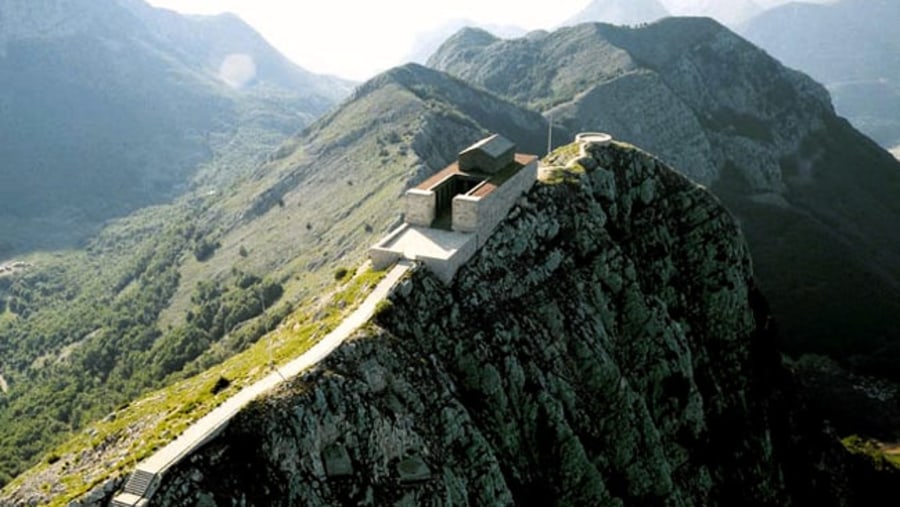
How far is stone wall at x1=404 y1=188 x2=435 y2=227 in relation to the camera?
72.5 meters

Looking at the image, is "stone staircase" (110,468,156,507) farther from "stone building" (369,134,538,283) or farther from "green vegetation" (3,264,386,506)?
"stone building" (369,134,538,283)

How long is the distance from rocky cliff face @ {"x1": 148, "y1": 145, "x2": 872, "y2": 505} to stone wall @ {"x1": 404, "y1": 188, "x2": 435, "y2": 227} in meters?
7.07

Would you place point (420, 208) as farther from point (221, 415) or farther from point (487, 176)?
point (221, 415)

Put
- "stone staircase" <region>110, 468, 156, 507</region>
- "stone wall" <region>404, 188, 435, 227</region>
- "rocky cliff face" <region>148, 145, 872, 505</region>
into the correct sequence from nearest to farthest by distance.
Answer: "stone staircase" <region>110, 468, 156, 507</region> → "rocky cliff face" <region>148, 145, 872, 505</region> → "stone wall" <region>404, 188, 435, 227</region>

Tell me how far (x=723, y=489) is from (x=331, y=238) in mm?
134315

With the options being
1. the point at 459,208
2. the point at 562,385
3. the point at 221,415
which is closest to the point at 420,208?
the point at 459,208

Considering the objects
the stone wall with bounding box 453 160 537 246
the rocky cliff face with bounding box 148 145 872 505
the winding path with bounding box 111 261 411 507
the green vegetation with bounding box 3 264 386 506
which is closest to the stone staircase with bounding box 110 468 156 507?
the winding path with bounding box 111 261 411 507

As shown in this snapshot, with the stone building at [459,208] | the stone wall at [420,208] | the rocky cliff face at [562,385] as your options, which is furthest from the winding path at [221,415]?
the stone wall at [420,208]

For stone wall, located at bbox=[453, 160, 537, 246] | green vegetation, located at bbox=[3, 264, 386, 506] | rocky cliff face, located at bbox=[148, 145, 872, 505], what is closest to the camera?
green vegetation, located at bbox=[3, 264, 386, 506]

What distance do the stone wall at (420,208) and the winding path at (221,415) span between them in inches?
533

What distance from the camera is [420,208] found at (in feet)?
238

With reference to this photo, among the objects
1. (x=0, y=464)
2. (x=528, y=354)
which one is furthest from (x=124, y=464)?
(x=0, y=464)

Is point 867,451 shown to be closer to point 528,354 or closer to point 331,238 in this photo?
point 528,354

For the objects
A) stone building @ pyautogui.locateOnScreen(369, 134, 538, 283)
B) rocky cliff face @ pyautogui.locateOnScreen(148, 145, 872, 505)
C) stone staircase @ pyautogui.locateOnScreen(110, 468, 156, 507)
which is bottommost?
rocky cliff face @ pyautogui.locateOnScreen(148, 145, 872, 505)
